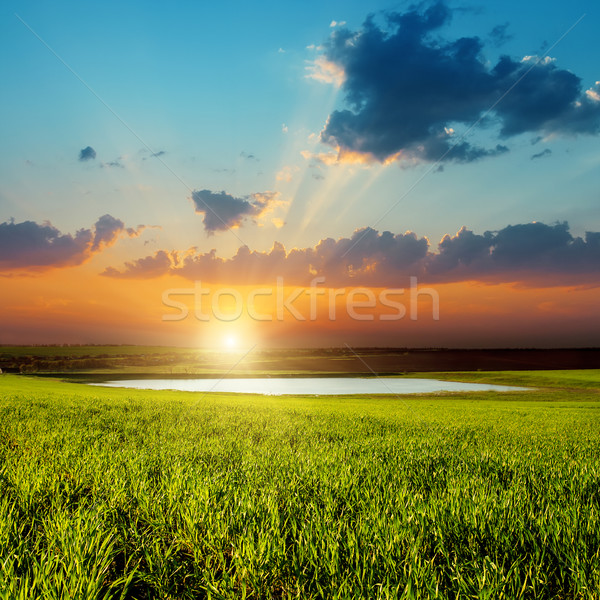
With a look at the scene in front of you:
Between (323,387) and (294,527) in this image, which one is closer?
(294,527)

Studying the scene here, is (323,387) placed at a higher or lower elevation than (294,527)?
lower

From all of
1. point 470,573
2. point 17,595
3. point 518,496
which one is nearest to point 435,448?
point 518,496

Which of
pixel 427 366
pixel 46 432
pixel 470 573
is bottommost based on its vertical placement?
pixel 427 366

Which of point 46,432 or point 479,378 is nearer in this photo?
point 46,432

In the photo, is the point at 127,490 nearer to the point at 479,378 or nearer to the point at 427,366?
the point at 479,378

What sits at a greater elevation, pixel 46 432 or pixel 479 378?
pixel 46 432

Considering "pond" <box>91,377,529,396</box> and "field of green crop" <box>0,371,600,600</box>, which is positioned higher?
"field of green crop" <box>0,371,600,600</box>

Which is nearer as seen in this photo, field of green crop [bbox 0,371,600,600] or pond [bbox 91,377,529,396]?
field of green crop [bbox 0,371,600,600]

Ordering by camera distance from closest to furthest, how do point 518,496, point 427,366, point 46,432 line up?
point 518,496 → point 46,432 → point 427,366

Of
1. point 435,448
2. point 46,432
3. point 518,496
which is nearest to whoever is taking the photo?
point 518,496

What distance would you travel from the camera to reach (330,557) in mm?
3035

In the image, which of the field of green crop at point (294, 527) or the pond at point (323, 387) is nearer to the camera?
the field of green crop at point (294, 527)

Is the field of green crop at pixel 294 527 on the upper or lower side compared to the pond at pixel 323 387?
upper

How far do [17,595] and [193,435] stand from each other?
746cm
